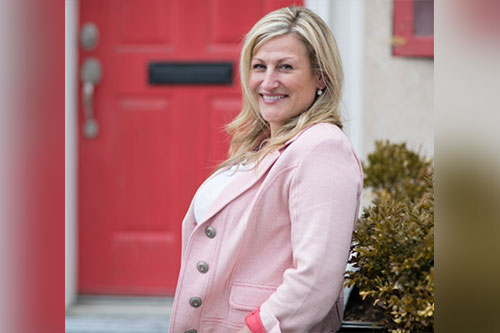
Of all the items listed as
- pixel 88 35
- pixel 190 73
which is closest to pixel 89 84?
pixel 88 35

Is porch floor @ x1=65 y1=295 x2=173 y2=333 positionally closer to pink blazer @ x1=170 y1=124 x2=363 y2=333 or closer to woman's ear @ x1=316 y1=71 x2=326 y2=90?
pink blazer @ x1=170 y1=124 x2=363 y2=333

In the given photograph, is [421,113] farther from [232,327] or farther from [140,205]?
[232,327]

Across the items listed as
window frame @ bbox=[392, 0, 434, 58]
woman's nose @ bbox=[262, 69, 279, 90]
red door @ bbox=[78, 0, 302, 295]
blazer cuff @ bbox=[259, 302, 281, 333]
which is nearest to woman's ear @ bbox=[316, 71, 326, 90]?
woman's nose @ bbox=[262, 69, 279, 90]

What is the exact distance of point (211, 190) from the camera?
1752mm

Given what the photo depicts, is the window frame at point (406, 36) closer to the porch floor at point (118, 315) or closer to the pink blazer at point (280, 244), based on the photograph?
the porch floor at point (118, 315)

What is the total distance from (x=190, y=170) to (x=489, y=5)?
9.62 ft

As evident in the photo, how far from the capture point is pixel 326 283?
1440 millimetres

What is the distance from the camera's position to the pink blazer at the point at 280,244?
1.44 metres

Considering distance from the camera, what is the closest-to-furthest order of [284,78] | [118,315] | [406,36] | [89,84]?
[284,78] < [406,36] < [118,315] < [89,84]

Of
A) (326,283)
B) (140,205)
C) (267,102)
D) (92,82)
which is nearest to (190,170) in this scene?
(140,205)

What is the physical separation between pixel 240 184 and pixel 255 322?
34 cm

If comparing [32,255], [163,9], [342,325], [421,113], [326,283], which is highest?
[163,9]

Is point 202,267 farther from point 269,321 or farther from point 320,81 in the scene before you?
point 320,81

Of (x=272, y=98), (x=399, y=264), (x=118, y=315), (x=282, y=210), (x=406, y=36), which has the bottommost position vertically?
(x=118, y=315)
